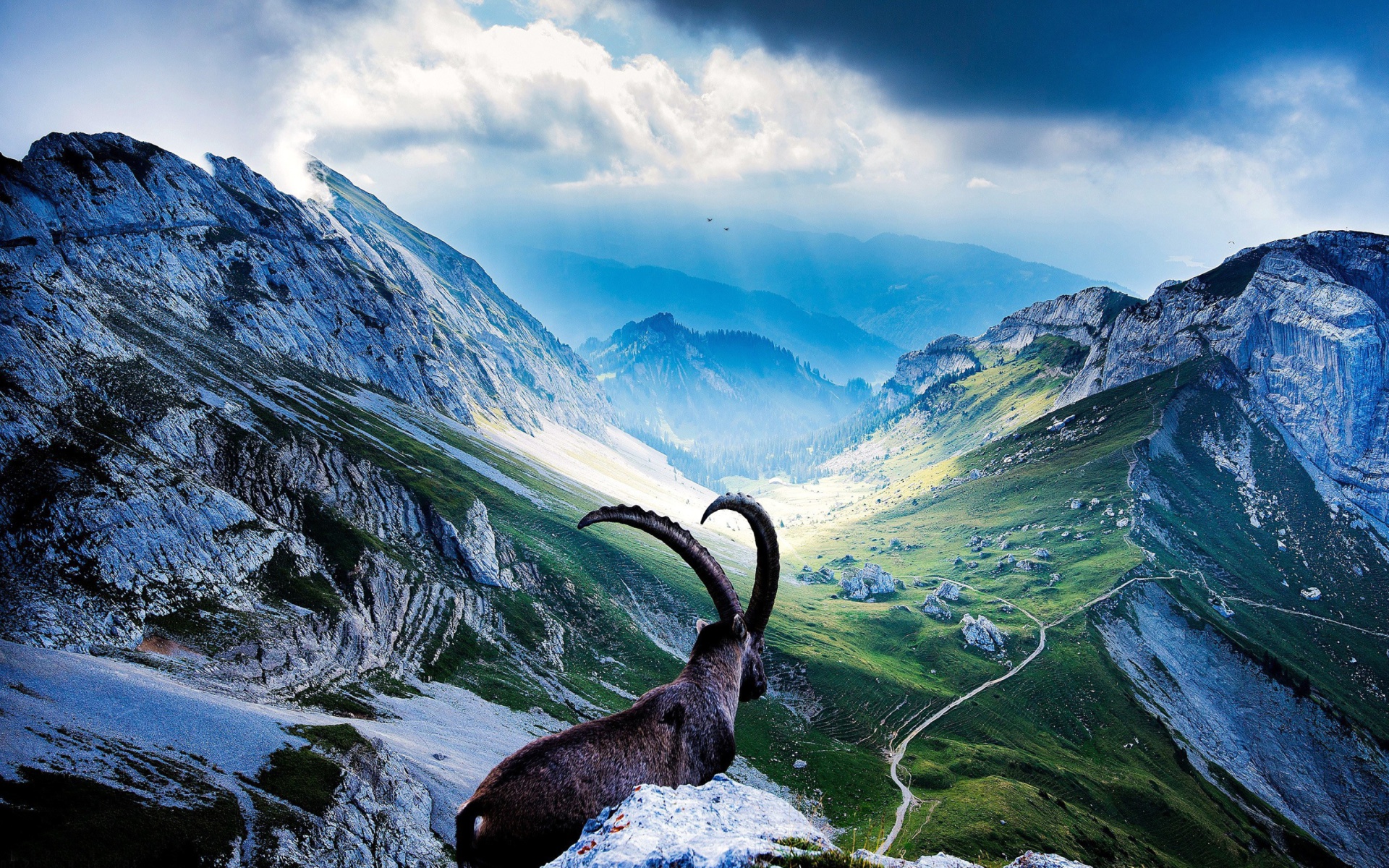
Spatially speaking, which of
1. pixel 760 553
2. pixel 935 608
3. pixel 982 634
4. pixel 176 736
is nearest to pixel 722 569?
pixel 760 553

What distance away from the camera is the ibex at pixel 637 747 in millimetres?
7012

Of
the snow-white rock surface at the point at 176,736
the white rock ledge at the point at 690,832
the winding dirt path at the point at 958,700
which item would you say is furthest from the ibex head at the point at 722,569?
the winding dirt path at the point at 958,700

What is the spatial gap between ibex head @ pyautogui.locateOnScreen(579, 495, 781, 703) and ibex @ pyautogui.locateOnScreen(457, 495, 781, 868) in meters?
0.02

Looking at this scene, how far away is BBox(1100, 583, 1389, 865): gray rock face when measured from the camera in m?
97.8

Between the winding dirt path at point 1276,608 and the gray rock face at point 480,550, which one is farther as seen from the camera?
the winding dirt path at point 1276,608

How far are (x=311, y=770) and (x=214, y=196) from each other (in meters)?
218

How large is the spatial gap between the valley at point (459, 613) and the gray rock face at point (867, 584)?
176 centimetres

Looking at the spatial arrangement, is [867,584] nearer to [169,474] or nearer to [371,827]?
[371,827]

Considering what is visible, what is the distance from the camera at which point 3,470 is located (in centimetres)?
5375

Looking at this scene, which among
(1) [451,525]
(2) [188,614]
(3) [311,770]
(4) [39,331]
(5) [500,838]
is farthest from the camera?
(1) [451,525]

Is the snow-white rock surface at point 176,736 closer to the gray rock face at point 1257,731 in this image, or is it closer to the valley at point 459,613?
the valley at point 459,613

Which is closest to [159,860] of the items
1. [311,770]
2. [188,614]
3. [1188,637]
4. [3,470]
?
[311,770]

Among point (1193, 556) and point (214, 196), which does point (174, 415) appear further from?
point (1193, 556)

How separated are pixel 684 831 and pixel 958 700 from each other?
391 ft
